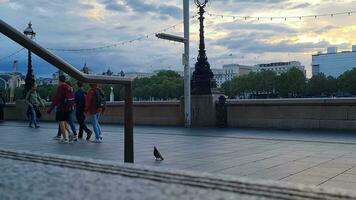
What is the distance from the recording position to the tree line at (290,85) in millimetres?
73000

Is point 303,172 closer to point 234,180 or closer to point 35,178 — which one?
point 234,180

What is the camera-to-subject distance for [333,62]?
7906cm

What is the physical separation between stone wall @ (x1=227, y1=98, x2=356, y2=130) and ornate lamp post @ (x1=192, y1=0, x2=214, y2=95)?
126 cm

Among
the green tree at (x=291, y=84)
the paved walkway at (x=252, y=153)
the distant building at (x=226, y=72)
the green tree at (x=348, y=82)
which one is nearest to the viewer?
the paved walkway at (x=252, y=153)

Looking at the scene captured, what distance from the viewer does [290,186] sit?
389 cm

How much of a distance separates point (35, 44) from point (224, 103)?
13155 millimetres

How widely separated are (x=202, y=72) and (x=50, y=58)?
1364cm

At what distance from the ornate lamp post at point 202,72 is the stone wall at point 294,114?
4.14 ft

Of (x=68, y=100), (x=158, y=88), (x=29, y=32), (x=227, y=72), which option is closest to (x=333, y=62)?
(x=227, y=72)

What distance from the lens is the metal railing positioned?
4641mm

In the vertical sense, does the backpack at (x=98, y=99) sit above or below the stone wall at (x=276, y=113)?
above

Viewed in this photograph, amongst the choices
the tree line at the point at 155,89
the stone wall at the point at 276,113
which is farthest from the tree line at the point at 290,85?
the stone wall at the point at 276,113

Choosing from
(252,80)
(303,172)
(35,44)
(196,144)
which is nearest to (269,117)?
(196,144)

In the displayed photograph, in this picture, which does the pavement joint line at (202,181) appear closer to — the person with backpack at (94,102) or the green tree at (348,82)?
the person with backpack at (94,102)
